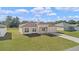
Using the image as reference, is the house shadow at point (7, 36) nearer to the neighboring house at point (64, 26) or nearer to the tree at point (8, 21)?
the tree at point (8, 21)

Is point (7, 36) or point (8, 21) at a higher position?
point (8, 21)

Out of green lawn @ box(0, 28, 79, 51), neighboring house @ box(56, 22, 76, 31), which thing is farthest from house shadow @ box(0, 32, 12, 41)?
neighboring house @ box(56, 22, 76, 31)

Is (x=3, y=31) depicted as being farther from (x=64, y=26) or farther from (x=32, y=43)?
(x=64, y=26)

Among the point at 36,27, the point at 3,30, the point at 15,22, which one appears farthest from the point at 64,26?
the point at 3,30

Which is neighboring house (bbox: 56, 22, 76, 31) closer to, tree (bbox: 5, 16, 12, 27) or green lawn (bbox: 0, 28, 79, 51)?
green lawn (bbox: 0, 28, 79, 51)

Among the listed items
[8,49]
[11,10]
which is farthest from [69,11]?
[8,49]
